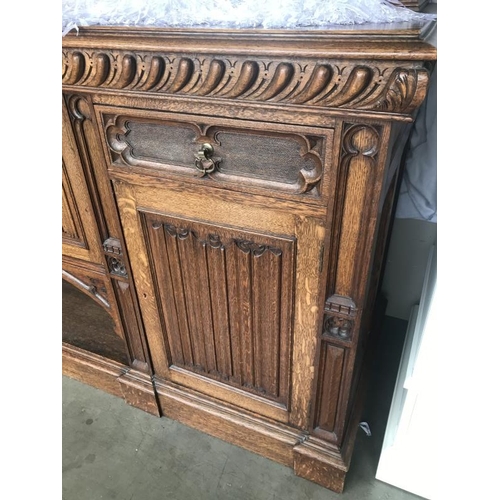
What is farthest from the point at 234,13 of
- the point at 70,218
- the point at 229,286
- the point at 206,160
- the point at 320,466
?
the point at 320,466

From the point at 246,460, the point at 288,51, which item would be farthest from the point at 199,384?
the point at 288,51

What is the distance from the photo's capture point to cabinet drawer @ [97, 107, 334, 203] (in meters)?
0.65

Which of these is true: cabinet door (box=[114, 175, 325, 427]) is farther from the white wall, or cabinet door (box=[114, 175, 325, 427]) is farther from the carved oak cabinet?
the white wall

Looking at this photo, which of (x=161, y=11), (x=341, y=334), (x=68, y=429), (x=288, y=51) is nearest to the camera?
(x=288, y=51)

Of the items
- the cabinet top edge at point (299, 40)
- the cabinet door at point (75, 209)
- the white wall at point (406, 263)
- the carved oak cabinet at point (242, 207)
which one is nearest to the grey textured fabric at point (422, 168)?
the carved oak cabinet at point (242, 207)

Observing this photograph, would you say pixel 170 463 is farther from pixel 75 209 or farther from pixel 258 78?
pixel 258 78

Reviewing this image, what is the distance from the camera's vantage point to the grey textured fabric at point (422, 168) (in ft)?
2.99

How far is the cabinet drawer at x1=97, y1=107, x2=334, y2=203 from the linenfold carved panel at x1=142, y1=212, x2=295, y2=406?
0.36ft

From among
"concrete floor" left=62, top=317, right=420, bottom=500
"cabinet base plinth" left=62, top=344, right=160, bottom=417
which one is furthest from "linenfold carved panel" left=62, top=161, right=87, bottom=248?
"concrete floor" left=62, top=317, right=420, bottom=500

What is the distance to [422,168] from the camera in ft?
3.26

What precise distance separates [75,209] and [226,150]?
43 centimetres
